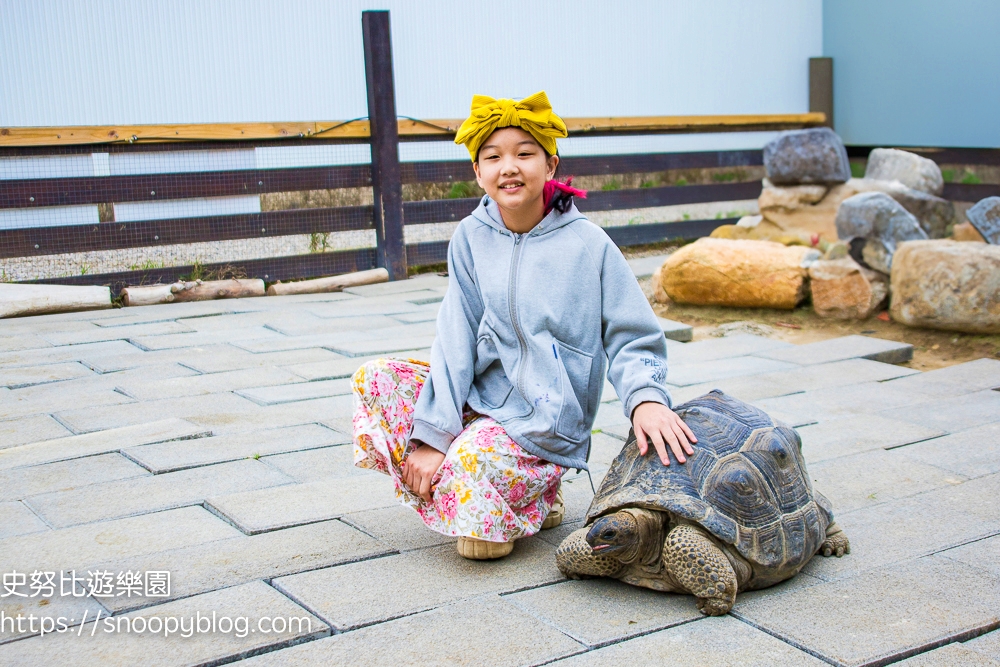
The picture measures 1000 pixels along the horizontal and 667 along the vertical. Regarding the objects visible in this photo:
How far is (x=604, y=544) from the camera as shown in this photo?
7.70 ft

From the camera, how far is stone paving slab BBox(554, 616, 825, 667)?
6.82 ft

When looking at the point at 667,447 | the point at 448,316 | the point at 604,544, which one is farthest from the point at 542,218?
the point at 604,544

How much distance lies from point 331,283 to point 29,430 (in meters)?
3.97

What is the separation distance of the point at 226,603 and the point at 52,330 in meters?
4.33

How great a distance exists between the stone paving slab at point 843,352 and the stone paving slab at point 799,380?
113 mm

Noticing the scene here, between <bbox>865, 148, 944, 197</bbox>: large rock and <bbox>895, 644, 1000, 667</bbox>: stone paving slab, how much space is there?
777cm

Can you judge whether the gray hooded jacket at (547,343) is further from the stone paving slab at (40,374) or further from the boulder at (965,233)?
the boulder at (965,233)

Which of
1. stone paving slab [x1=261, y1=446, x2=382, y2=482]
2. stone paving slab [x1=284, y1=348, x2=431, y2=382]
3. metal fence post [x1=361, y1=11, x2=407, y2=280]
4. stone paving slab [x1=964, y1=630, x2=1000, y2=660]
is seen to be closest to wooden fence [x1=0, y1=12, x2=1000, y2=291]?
metal fence post [x1=361, y1=11, x2=407, y2=280]

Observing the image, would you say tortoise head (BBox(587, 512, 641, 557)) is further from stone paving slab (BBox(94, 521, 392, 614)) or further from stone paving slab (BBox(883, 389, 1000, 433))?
stone paving slab (BBox(883, 389, 1000, 433))

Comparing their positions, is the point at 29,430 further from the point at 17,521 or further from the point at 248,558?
the point at 248,558

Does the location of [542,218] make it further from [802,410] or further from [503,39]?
[503,39]

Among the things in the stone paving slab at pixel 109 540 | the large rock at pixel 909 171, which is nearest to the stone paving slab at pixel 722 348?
the stone paving slab at pixel 109 540

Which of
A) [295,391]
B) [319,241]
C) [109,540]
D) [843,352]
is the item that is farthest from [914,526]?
[319,241]

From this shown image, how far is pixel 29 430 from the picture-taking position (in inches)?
156
